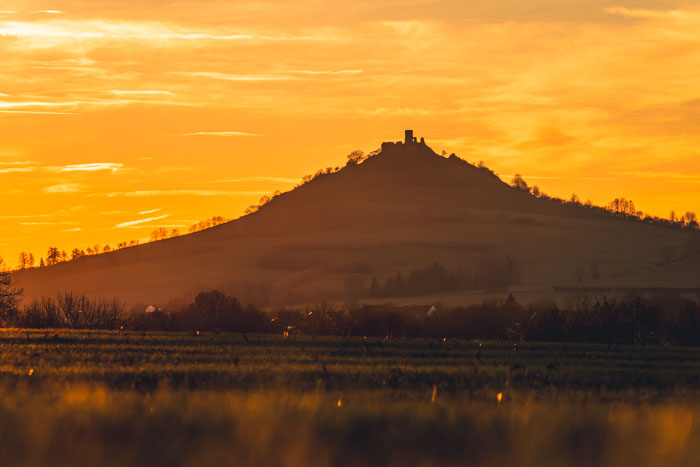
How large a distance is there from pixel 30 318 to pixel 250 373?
151ft

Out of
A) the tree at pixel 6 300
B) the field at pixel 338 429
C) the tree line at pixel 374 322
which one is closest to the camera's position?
the field at pixel 338 429

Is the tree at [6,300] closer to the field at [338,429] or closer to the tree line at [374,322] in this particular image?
the tree line at [374,322]

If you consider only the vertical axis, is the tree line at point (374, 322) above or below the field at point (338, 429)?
above

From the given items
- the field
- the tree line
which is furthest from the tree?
the field

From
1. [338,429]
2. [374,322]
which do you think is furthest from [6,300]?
[338,429]

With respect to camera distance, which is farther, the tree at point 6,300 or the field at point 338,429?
the tree at point 6,300

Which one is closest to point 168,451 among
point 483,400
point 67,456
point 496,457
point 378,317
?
point 67,456

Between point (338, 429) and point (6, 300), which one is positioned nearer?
point (338, 429)

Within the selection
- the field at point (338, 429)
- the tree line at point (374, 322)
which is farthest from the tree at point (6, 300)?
the field at point (338, 429)

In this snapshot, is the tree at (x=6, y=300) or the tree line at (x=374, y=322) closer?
the tree line at (x=374, y=322)

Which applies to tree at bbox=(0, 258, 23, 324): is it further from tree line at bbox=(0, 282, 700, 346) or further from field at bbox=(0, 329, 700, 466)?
field at bbox=(0, 329, 700, 466)

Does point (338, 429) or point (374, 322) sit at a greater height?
point (374, 322)

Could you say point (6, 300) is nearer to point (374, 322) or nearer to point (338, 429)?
point (374, 322)

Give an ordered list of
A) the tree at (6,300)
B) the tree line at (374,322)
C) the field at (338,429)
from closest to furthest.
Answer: the field at (338,429) → the tree line at (374,322) → the tree at (6,300)
